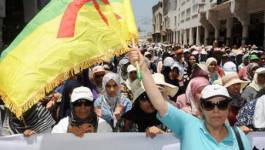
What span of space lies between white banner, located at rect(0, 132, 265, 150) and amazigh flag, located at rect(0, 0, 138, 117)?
64 centimetres

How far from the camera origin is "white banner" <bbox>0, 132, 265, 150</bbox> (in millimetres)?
4762

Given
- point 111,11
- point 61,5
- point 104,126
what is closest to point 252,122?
point 104,126

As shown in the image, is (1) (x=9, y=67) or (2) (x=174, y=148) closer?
(1) (x=9, y=67)

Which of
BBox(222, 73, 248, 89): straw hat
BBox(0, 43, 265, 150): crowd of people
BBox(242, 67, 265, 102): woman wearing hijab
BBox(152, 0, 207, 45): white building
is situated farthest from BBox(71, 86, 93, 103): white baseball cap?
BBox(152, 0, 207, 45): white building

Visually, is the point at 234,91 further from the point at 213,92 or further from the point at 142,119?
the point at 213,92

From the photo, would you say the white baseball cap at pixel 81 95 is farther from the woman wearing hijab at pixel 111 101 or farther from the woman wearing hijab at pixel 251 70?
the woman wearing hijab at pixel 251 70

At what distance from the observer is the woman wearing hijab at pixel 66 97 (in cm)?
647

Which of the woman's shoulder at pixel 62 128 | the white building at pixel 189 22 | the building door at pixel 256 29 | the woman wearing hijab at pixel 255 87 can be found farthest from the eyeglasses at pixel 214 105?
the white building at pixel 189 22

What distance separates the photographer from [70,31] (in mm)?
4566

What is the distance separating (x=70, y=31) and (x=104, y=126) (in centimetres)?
101

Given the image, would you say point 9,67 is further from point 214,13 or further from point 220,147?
point 214,13

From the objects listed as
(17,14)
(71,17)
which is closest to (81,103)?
(71,17)

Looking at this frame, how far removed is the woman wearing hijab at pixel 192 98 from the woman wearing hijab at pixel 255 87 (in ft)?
1.89

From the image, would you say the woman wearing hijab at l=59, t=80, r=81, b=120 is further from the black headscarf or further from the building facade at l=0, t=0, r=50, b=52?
the building facade at l=0, t=0, r=50, b=52
